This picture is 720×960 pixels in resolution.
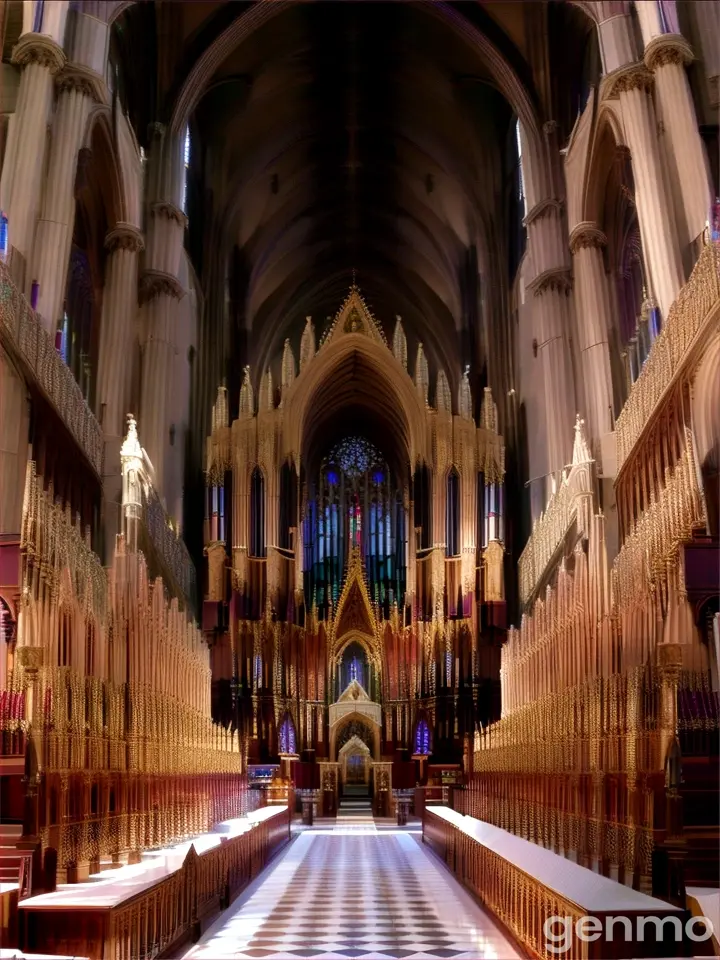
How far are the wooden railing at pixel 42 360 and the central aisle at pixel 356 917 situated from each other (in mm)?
7575

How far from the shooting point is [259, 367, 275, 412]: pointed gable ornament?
3152cm

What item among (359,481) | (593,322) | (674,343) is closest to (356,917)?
(674,343)

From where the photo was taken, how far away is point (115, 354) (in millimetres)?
21438

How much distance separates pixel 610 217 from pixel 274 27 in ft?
41.4

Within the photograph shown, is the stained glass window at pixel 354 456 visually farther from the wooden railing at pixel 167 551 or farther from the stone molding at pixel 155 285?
the stone molding at pixel 155 285

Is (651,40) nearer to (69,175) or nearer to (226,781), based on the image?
(69,175)

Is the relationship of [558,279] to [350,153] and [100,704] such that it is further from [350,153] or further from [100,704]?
[100,704]

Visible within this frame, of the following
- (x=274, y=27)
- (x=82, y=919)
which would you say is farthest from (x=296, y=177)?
(x=82, y=919)

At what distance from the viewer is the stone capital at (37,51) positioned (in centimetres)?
1659

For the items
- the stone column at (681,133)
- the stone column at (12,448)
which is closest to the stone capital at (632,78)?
the stone column at (681,133)

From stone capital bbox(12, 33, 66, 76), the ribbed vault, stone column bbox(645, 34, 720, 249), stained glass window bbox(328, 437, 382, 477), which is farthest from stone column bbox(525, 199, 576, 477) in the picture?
stained glass window bbox(328, 437, 382, 477)

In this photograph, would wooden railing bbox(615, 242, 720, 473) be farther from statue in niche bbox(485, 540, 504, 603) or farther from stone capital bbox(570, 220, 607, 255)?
statue in niche bbox(485, 540, 504, 603)

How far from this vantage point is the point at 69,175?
17.5 meters

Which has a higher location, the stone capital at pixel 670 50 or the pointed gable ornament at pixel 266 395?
the stone capital at pixel 670 50
